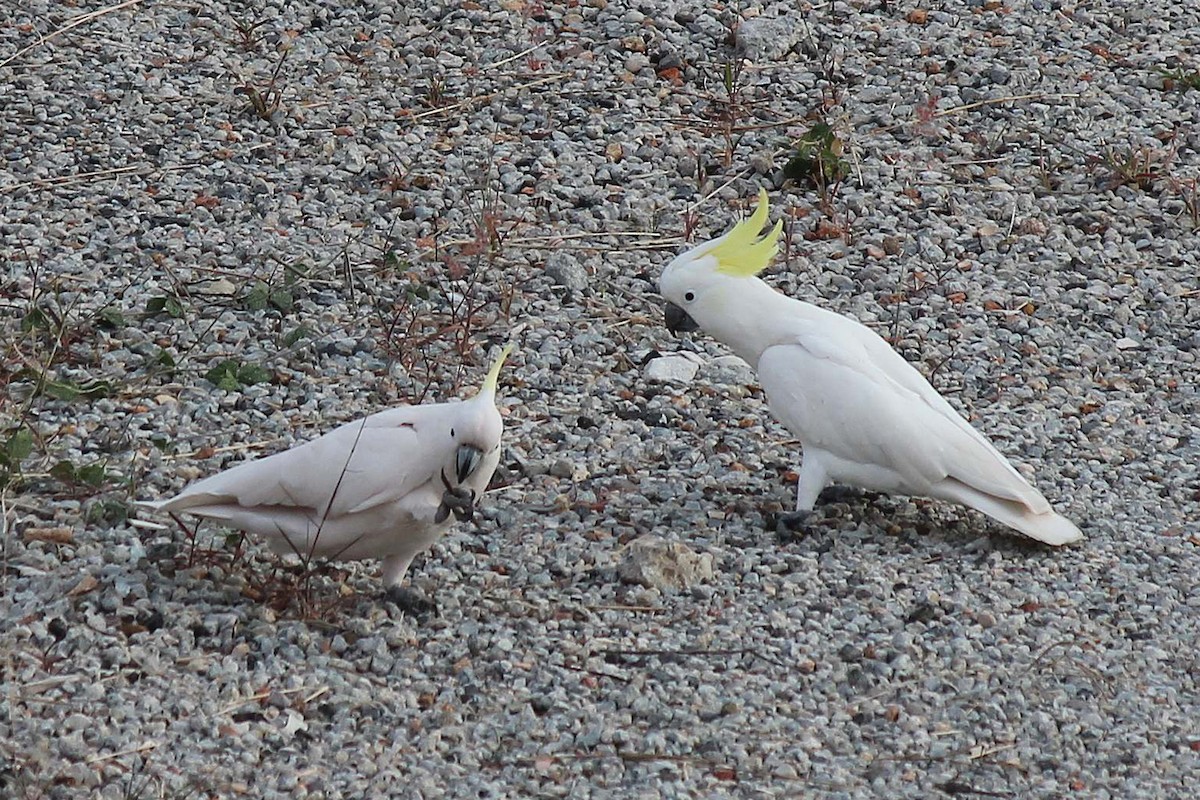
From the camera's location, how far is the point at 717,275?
445cm

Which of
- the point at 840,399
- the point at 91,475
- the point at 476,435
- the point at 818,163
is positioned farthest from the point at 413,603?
the point at 818,163

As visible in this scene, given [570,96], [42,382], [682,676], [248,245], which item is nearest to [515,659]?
[682,676]

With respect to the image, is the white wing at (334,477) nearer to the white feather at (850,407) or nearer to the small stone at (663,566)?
the small stone at (663,566)

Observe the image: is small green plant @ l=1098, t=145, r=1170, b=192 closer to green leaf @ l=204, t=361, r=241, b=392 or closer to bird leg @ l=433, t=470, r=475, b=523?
green leaf @ l=204, t=361, r=241, b=392

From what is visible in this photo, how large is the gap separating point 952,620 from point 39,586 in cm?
200

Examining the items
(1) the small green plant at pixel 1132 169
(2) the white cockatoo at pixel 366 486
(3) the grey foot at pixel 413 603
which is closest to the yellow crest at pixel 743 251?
(2) the white cockatoo at pixel 366 486

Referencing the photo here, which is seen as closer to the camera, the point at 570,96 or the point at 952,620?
the point at 952,620

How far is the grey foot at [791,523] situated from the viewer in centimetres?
415

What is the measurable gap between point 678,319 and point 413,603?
1276 millimetres

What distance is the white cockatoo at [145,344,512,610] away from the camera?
3527 mm

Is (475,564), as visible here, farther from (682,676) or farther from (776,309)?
(776,309)

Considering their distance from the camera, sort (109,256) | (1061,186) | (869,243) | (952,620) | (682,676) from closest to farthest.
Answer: (682,676), (952,620), (109,256), (869,243), (1061,186)

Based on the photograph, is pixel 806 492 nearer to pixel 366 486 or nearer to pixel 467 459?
pixel 467 459

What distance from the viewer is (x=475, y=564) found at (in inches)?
155
